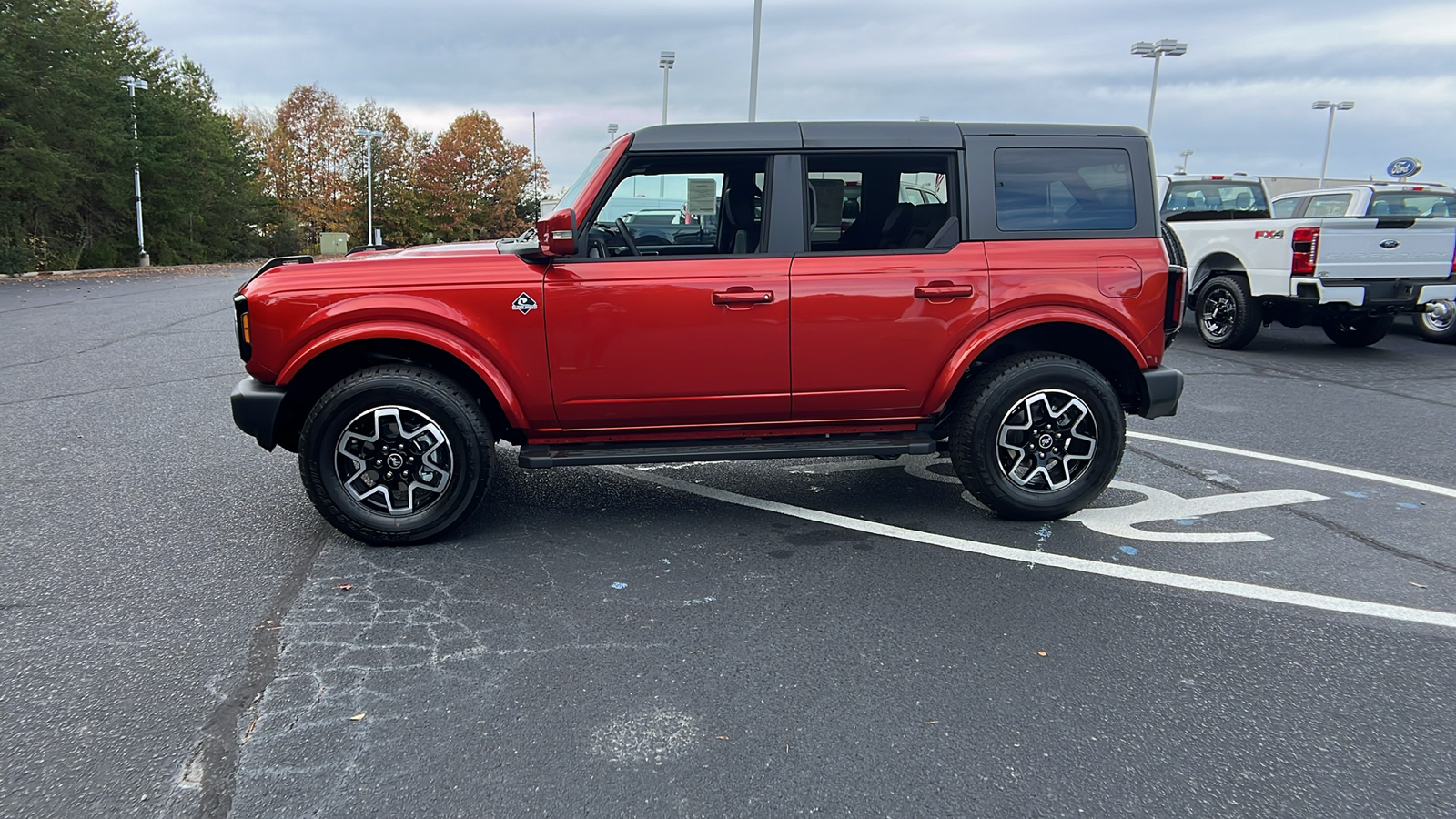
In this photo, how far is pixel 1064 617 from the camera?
3.57m

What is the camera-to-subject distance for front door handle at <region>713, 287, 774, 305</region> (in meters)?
4.30

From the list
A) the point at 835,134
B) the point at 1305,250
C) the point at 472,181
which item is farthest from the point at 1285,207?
the point at 472,181

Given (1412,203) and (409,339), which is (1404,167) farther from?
(409,339)

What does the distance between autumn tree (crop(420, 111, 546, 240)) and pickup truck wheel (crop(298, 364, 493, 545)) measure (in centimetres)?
6302

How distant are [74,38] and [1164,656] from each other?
3463cm

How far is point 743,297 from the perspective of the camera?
431cm

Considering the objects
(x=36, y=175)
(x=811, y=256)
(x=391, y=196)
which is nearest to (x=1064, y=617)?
(x=811, y=256)

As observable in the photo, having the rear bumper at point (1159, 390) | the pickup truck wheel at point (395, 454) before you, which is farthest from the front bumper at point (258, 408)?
the rear bumper at point (1159, 390)

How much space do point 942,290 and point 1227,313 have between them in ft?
28.3

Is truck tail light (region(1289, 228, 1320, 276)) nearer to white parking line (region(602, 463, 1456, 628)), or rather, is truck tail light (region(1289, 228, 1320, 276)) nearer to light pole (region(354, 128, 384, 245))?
white parking line (region(602, 463, 1456, 628))

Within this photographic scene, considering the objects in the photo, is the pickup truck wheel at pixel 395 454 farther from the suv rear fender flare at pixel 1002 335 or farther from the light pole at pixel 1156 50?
the light pole at pixel 1156 50

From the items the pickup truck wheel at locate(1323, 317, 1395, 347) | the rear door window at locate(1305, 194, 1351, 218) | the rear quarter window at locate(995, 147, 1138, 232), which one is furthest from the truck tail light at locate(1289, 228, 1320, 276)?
the rear quarter window at locate(995, 147, 1138, 232)

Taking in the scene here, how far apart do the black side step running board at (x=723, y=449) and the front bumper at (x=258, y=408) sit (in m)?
1.12

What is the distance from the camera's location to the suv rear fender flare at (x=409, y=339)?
4148 millimetres
